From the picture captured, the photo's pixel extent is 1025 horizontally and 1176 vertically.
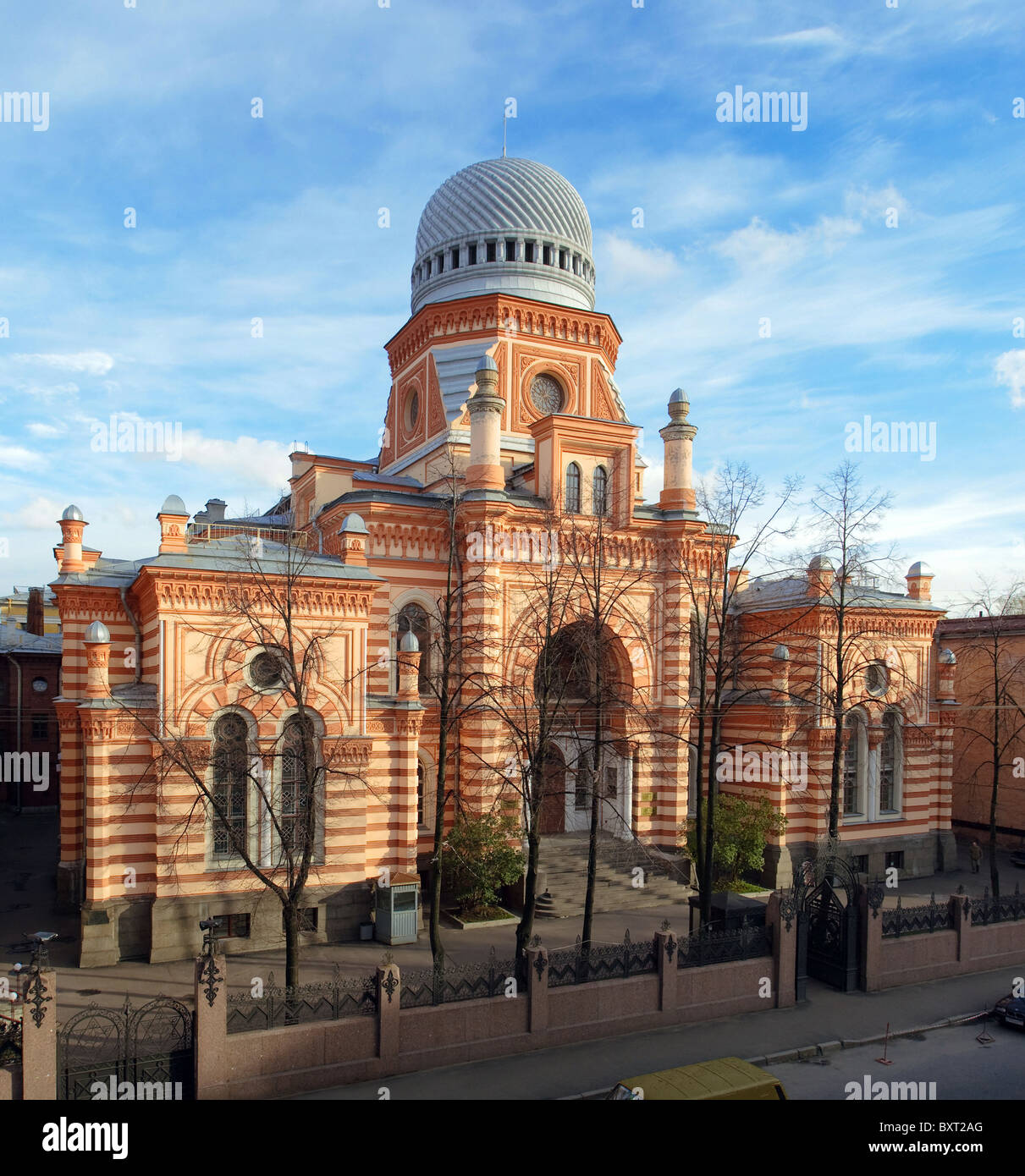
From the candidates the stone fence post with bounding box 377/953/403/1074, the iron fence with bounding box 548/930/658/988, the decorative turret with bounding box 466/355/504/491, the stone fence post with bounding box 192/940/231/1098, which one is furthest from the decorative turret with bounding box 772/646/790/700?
the stone fence post with bounding box 192/940/231/1098

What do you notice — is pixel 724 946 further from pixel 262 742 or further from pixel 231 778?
pixel 231 778

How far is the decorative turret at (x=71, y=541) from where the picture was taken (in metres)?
24.1

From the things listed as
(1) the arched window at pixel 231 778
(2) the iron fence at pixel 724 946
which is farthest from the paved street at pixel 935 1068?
(1) the arched window at pixel 231 778

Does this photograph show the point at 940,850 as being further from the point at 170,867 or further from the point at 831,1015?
the point at 170,867

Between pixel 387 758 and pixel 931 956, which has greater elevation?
pixel 387 758

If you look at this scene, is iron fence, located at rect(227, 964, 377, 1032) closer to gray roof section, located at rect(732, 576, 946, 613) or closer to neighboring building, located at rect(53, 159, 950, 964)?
neighboring building, located at rect(53, 159, 950, 964)

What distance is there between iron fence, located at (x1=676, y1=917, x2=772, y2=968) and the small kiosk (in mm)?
7439

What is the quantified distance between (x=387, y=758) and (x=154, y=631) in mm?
6781

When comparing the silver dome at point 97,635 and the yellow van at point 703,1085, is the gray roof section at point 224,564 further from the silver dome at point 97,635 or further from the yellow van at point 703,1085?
the yellow van at point 703,1085

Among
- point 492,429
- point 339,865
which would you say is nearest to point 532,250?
point 492,429

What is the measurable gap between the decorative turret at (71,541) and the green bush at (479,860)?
12.9 m

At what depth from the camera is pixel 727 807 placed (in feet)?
90.2

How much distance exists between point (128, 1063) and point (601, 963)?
814 cm

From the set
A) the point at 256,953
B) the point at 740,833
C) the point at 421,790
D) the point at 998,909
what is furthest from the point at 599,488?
the point at 256,953
